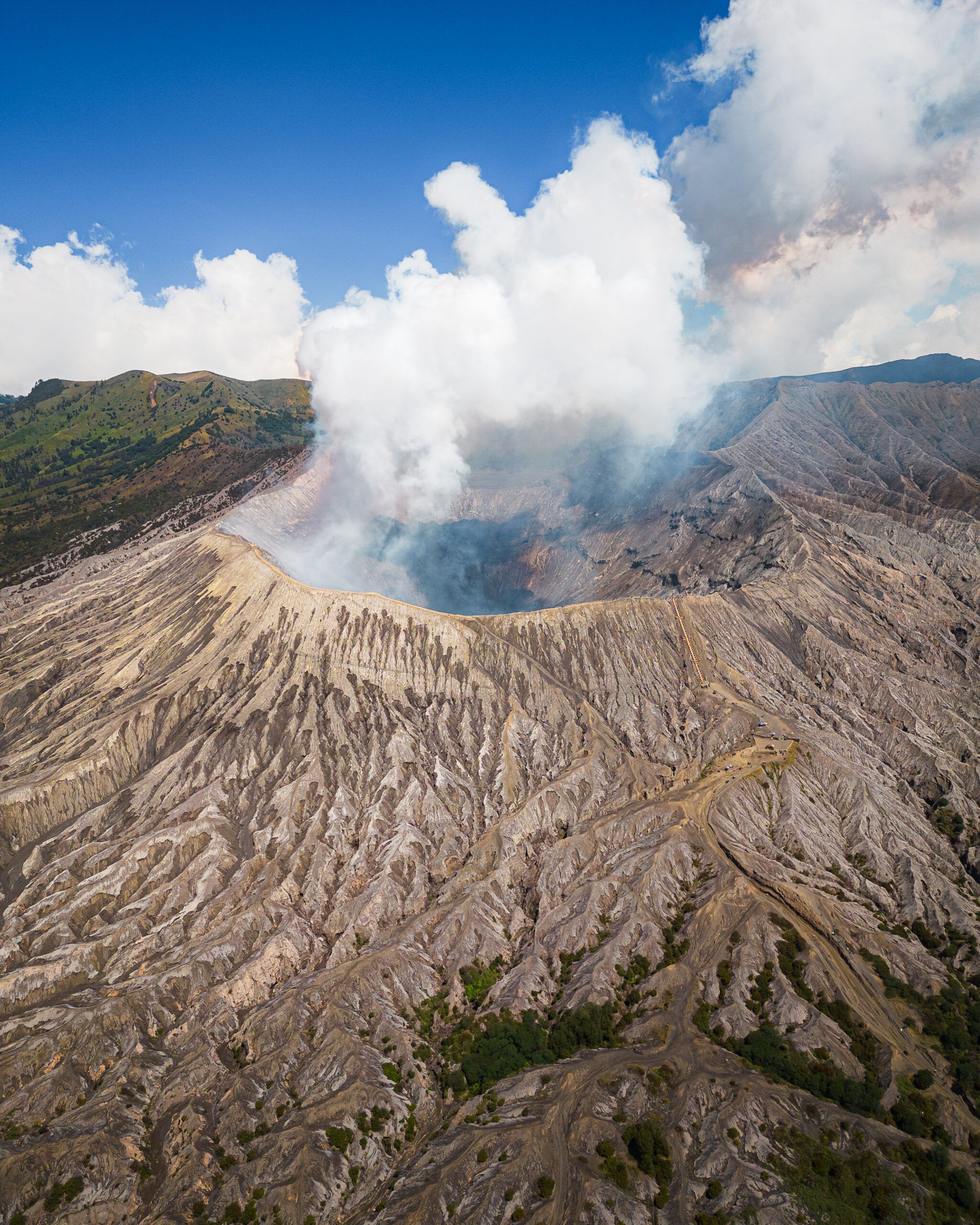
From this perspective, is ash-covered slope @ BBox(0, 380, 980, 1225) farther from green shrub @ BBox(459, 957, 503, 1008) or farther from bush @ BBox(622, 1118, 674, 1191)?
green shrub @ BBox(459, 957, 503, 1008)

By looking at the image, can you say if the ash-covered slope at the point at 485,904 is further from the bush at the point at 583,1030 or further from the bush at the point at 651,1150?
the bush at the point at 583,1030

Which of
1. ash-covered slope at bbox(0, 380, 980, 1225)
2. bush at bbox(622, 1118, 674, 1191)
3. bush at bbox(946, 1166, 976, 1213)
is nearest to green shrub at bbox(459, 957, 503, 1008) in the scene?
ash-covered slope at bbox(0, 380, 980, 1225)

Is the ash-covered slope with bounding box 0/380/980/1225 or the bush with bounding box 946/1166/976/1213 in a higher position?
the ash-covered slope with bounding box 0/380/980/1225

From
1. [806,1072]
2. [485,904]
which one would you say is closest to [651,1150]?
[806,1072]

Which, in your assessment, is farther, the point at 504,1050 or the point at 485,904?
the point at 485,904

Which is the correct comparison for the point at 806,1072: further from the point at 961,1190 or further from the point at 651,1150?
the point at 651,1150

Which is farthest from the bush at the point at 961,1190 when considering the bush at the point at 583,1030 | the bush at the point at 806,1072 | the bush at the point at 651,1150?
the bush at the point at 583,1030

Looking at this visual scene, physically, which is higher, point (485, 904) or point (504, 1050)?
point (485, 904)

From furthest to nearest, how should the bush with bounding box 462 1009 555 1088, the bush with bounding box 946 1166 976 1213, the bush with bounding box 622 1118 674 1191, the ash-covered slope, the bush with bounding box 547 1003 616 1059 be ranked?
the bush with bounding box 547 1003 616 1059 → the bush with bounding box 462 1009 555 1088 → the ash-covered slope → the bush with bounding box 622 1118 674 1191 → the bush with bounding box 946 1166 976 1213

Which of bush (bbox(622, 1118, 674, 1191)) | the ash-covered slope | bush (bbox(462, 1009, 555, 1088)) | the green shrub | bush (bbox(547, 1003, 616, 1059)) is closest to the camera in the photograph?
bush (bbox(622, 1118, 674, 1191))

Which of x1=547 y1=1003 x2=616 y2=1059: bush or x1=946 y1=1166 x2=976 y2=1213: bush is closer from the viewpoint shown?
x1=946 y1=1166 x2=976 y2=1213: bush
